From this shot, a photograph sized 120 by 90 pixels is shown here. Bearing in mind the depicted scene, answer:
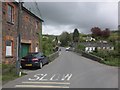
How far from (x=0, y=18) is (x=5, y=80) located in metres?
6.39

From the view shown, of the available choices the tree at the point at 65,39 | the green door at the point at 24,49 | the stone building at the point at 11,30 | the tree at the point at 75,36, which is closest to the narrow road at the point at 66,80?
the stone building at the point at 11,30

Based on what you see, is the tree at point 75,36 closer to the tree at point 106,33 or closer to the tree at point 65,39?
the tree at point 65,39

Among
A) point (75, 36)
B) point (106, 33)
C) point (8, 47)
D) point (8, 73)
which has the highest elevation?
point (106, 33)

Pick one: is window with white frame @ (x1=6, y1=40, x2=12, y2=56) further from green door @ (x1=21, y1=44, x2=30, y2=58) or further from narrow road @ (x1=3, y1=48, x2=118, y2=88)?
green door @ (x1=21, y1=44, x2=30, y2=58)

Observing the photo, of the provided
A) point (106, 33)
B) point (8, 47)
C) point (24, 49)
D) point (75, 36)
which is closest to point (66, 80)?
point (8, 47)

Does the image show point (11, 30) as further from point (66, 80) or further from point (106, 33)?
point (106, 33)

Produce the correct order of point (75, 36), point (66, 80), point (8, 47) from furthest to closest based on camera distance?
1. point (75, 36)
2. point (8, 47)
3. point (66, 80)

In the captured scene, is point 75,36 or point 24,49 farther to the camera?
point 75,36

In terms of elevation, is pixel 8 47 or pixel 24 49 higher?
pixel 8 47

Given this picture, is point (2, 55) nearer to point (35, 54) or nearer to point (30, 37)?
point (35, 54)

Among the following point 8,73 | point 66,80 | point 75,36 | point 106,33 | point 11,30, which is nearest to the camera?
point 66,80

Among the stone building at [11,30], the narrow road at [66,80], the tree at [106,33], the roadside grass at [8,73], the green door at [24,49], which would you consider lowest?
the narrow road at [66,80]

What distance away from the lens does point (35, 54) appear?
2102 centimetres

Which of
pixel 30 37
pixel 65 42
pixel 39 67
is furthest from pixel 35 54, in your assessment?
pixel 65 42
